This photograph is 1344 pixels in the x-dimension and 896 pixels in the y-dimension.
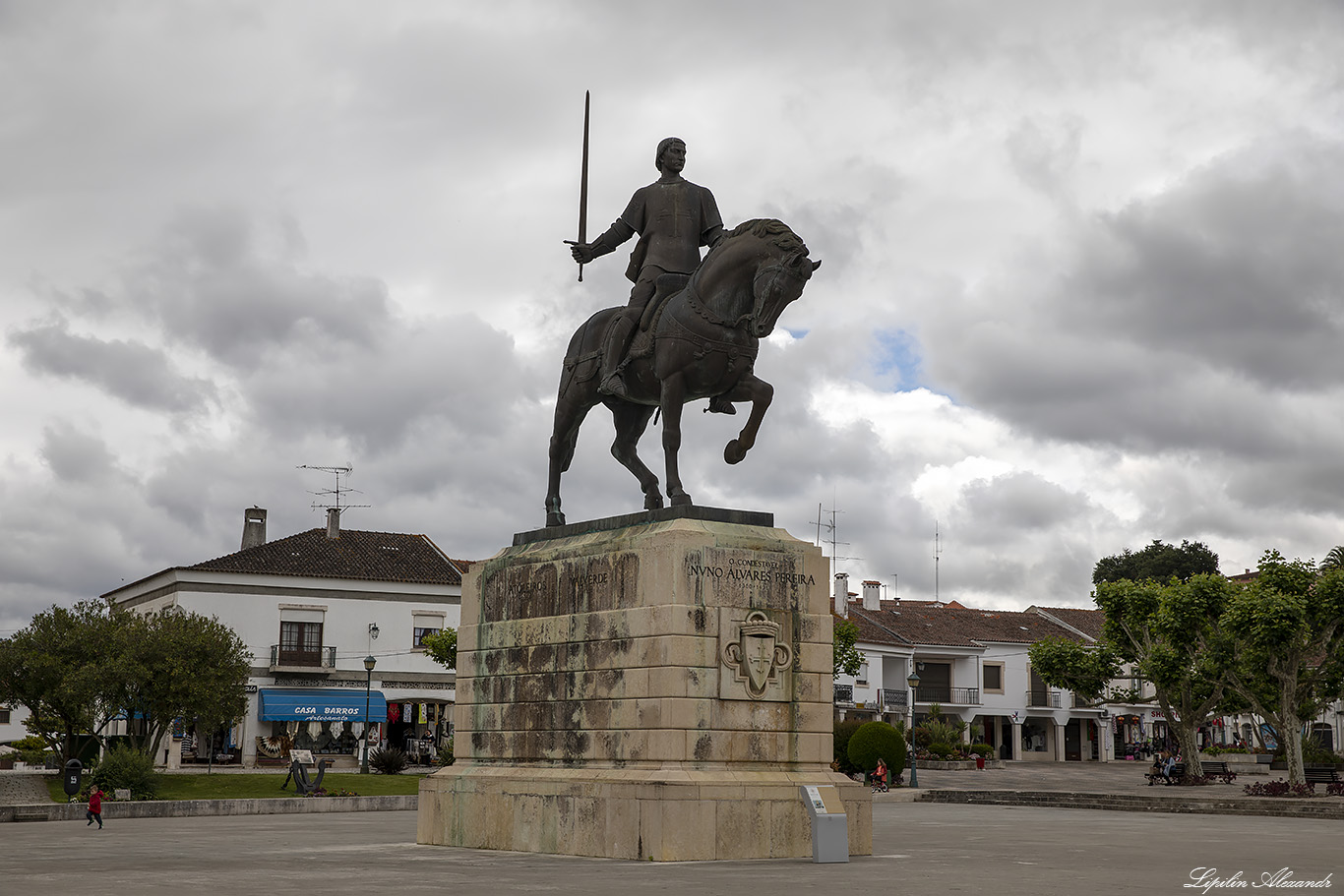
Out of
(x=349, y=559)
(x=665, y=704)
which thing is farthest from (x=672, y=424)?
(x=349, y=559)

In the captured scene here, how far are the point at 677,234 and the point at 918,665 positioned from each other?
186 feet

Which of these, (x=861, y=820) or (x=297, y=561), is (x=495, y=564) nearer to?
(x=861, y=820)

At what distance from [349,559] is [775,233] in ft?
149

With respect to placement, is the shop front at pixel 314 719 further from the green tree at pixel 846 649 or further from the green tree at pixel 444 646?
the green tree at pixel 846 649

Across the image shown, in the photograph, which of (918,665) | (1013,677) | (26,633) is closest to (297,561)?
(26,633)

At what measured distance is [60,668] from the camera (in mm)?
36062

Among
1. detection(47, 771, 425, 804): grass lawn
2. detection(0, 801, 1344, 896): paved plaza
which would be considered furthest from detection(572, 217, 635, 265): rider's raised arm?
detection(47, 771, 425, 804): grass lawn

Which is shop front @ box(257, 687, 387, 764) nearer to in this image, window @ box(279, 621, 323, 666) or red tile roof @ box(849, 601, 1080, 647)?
window @ box(279, 621, 323, 666)

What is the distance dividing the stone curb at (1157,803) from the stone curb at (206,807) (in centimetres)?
1361

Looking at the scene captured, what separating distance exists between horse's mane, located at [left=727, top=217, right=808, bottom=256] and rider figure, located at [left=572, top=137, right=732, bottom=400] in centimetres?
124

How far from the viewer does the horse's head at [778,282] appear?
13531 millimetres

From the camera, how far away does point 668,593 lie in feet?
42.7

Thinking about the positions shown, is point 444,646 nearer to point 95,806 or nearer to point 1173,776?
point 95,806

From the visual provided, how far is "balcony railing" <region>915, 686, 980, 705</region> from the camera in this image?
68.9 meters
